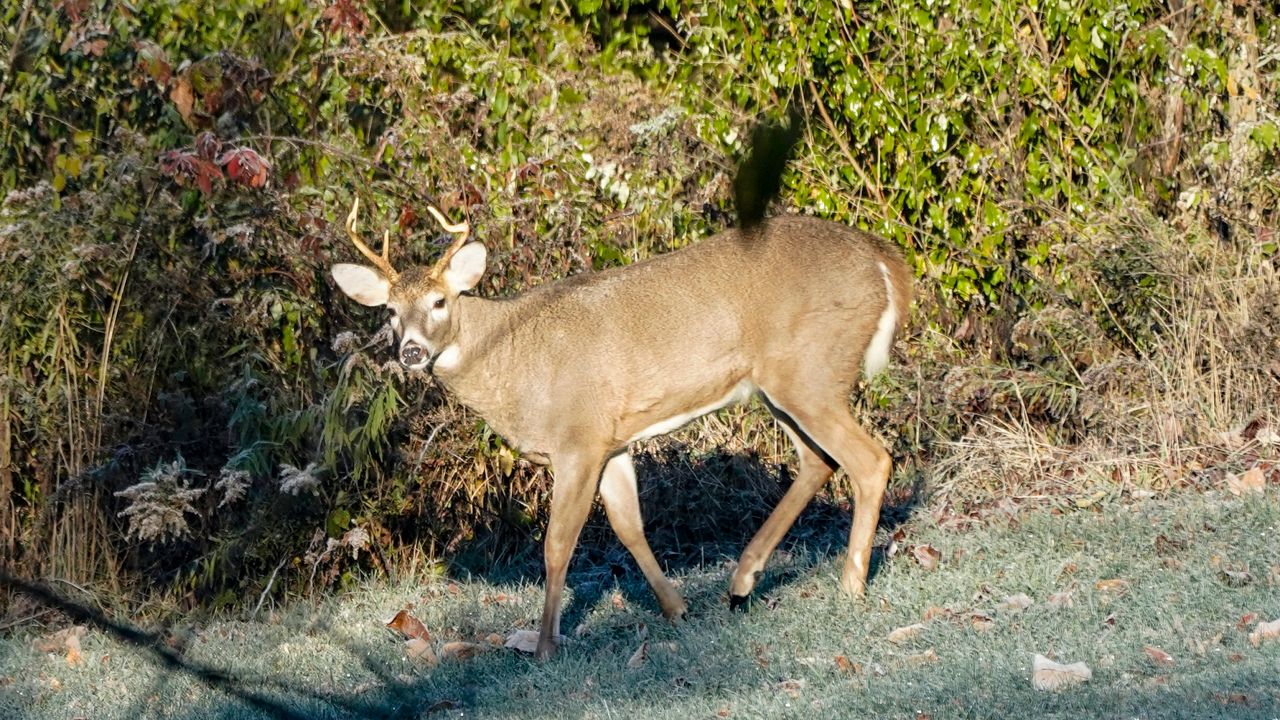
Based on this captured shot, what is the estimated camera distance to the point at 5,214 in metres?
7.95

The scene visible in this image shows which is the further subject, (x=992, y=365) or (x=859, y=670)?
(x=992, y=365)

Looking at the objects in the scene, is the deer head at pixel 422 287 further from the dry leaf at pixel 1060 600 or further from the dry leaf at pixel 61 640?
the dry leaf at pixel 1060 600

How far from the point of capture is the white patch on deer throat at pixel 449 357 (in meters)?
6.85

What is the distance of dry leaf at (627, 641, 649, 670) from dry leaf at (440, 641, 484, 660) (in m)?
0.73

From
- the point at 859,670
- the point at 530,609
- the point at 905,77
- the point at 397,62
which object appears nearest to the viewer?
the point at 859,670

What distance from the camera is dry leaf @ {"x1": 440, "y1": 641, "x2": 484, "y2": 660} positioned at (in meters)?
6.42

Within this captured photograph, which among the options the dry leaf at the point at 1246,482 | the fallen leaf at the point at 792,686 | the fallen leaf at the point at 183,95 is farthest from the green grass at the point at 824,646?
the fallen leaf at the point at 183,95

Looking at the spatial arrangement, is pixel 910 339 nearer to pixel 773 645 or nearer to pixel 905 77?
pixel 905 77

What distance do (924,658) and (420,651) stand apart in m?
2.25

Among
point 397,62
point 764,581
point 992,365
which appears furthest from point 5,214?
point 992,365

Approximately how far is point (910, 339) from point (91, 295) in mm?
4595

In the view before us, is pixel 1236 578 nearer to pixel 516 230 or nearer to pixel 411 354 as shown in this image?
pixel 411 354

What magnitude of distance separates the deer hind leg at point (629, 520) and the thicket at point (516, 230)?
1.34 meters

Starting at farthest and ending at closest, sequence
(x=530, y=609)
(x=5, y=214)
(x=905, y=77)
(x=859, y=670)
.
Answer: (x=905, y=77)
(x=5, y=214)
(x=530, y=609)
(x=859, y=670)
